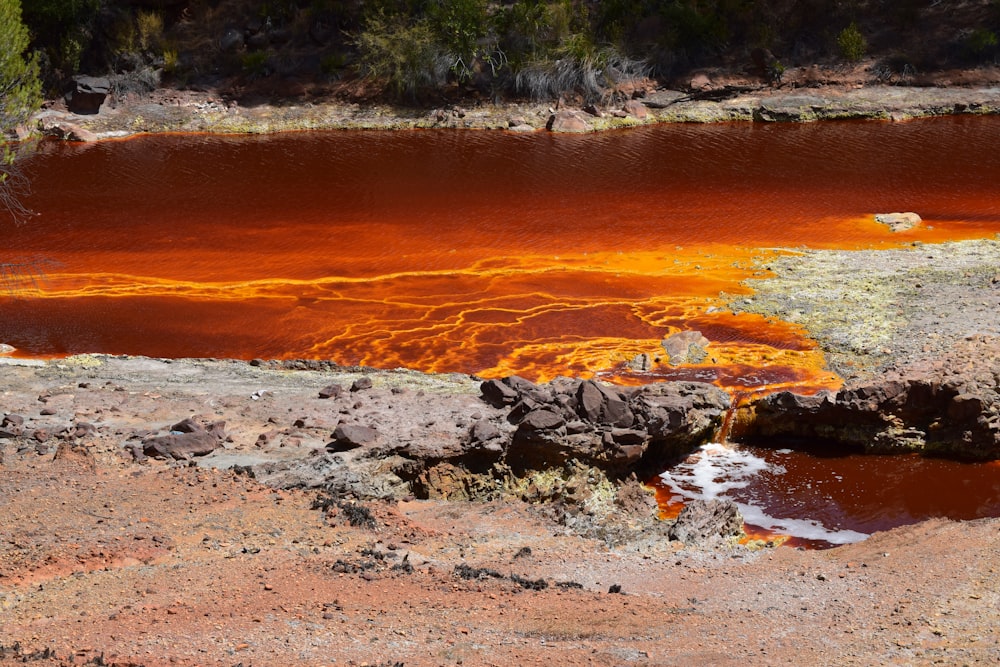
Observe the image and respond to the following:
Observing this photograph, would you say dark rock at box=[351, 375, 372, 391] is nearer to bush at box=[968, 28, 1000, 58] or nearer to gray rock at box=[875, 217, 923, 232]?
gray rock at box=[875, 217, 923, 232]

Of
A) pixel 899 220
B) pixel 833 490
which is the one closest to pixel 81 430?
pixel 833 490

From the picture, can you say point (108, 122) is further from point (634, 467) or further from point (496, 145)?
point (634, 467)

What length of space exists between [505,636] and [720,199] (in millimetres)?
20066

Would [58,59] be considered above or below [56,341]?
above

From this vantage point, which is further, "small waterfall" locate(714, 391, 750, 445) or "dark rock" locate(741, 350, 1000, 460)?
"small waterfall" locate(714, 391, 750, 445)

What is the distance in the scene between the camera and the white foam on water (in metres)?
12.3

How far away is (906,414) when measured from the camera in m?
14.0

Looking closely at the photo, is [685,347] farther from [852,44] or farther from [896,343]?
[852,44]

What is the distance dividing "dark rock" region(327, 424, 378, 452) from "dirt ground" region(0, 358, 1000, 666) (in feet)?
2.31

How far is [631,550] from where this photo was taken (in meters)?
10.8

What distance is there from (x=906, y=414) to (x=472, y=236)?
12597mm

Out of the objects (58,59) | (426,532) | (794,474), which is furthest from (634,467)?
(58,59)

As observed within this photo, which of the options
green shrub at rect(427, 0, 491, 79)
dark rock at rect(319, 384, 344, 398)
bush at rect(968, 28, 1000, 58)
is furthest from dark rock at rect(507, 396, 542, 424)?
bush at rect(968, 28, 1000, 58)

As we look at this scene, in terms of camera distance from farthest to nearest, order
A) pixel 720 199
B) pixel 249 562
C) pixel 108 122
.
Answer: pixel 108 122 < pixel 720 199 < pixel 249 562
